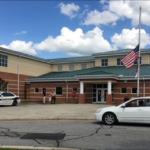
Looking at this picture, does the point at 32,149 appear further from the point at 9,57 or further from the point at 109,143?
the point at 9,57

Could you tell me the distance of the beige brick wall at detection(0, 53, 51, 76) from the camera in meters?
37.3

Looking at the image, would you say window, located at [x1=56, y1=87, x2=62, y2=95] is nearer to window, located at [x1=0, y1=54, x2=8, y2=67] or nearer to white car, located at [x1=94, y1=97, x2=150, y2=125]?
window, located at [x1=0, y1=54, x2=8, y2=67]

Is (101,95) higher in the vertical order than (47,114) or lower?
higher

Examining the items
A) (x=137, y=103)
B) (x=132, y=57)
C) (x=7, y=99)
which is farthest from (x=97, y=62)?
(x=137, y=103)

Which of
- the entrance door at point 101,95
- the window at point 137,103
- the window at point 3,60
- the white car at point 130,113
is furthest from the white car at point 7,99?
the window at point 137,103

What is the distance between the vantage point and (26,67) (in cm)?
4075

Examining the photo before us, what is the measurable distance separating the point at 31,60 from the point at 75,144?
34.5 meters

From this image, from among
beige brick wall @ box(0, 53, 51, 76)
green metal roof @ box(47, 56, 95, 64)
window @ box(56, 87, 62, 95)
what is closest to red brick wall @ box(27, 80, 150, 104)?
window @ box(56, 87, 62, 95)

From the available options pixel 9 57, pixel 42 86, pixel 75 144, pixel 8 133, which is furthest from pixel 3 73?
pixel 75 144

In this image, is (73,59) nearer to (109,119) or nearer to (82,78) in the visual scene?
(82,78)

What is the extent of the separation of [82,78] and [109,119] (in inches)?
805

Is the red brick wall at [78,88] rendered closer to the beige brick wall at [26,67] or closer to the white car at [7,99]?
the beige brick wall at [26,67]

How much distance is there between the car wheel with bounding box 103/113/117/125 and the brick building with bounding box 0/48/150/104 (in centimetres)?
1844

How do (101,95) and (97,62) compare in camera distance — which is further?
(97,62)
